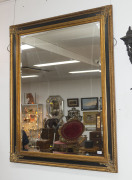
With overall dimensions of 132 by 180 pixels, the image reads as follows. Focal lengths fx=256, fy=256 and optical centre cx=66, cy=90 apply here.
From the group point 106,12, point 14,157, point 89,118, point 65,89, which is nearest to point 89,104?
point 89,118

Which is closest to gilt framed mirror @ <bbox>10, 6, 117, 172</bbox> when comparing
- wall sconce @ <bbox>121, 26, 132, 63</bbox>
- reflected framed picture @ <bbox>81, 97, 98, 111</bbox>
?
reflected framed picture @ <bbox>81, 97, 98, 111</bbox>

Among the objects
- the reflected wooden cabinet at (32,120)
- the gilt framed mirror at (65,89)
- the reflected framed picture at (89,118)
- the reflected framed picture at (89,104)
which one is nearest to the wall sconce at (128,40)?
the gilt framed mirror at (65,89)

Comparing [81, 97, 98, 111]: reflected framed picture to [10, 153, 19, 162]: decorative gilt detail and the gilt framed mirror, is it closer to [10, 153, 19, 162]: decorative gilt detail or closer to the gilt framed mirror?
the gilt framed mirror

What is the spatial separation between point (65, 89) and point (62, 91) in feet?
0.12

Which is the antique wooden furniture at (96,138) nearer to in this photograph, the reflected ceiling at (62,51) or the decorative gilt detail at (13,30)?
the reflected ceiling at (62,51)

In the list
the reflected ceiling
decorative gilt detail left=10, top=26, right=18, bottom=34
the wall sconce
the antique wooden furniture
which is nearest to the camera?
the wall sconce

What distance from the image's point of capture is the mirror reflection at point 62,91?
242cm

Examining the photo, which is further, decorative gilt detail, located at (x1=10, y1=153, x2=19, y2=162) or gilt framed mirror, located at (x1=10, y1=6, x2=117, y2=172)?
decorative gilt detail, located at (x1=10, y1=153, x2=19, y2=162)

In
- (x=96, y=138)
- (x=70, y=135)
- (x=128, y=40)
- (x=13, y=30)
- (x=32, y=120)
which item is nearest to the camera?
(x=128, y=40)

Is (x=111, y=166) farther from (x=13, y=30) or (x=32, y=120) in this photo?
(x=13, y=30)

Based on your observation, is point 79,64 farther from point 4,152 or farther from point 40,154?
point 4,152

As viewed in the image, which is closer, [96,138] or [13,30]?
[96,138]

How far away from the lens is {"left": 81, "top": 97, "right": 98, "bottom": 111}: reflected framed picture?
2410 millimetres

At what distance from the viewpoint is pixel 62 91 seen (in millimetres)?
2570
